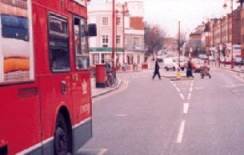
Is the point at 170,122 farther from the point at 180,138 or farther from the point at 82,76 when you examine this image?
the point at 82,76

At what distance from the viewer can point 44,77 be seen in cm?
904

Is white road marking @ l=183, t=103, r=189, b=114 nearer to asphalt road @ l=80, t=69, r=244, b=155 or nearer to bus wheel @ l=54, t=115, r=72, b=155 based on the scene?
asphalt road @ l=80, t=69, r=244, b=155

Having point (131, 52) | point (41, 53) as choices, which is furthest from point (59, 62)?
point (131, 52)

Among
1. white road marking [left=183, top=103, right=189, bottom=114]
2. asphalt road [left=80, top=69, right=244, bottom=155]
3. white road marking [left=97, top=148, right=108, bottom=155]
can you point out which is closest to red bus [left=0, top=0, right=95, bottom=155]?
white road marking [left=97, top=148, right=108, bottom=155]

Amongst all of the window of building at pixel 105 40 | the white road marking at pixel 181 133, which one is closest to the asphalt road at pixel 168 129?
the white road marking at pixel 181 133

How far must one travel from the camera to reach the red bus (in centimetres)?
754

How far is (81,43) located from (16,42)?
422 cm

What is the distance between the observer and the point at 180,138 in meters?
15.0

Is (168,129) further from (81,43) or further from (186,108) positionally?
(186,108)

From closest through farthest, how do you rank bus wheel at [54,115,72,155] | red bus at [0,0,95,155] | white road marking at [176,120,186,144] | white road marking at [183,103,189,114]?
red bus at [0,0,95,155] → bus wheel at [54,115,72,155] → white road marking at [176,120,186,144] → white road marking at [183,103,189,114]

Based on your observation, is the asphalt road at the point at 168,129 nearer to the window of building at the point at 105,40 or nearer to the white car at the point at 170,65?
the white car at the point at 170,65

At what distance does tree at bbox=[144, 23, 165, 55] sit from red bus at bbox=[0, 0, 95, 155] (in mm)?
158905

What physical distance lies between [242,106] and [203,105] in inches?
60.6

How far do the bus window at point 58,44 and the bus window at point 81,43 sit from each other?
30.1 inches
